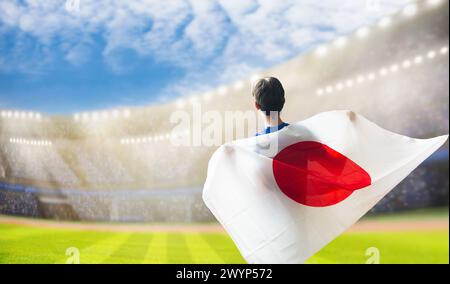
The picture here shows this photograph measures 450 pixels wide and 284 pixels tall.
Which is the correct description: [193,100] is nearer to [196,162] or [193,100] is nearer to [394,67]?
[196,162]

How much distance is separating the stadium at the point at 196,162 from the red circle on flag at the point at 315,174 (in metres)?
4.39

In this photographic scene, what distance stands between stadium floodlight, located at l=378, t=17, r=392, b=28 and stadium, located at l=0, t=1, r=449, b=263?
6cm

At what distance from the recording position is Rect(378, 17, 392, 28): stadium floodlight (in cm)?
924

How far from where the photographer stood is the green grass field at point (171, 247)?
638 centimetres

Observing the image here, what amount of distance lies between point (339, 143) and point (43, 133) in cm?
798

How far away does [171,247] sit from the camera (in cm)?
788

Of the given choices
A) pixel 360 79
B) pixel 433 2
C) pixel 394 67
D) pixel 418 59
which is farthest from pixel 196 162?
pixel 433 2

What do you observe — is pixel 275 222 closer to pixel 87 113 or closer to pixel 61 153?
pixel 87 113

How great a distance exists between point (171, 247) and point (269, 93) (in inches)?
Answer: 246

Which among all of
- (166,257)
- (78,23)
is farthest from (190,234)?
(78,23)

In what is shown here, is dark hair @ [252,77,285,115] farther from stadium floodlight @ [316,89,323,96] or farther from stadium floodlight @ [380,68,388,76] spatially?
stadium floodlight @ [380,68,388,76]

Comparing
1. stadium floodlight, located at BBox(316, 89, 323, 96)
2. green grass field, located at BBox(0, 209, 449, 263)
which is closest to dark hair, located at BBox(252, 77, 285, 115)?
green grass field, located at BBox(0, 209, 449, 263)

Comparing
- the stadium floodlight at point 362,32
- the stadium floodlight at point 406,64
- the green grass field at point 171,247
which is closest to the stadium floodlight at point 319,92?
the stadium floodlight at point 362,32

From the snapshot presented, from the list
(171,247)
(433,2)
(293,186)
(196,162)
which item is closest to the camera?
(293,186)
